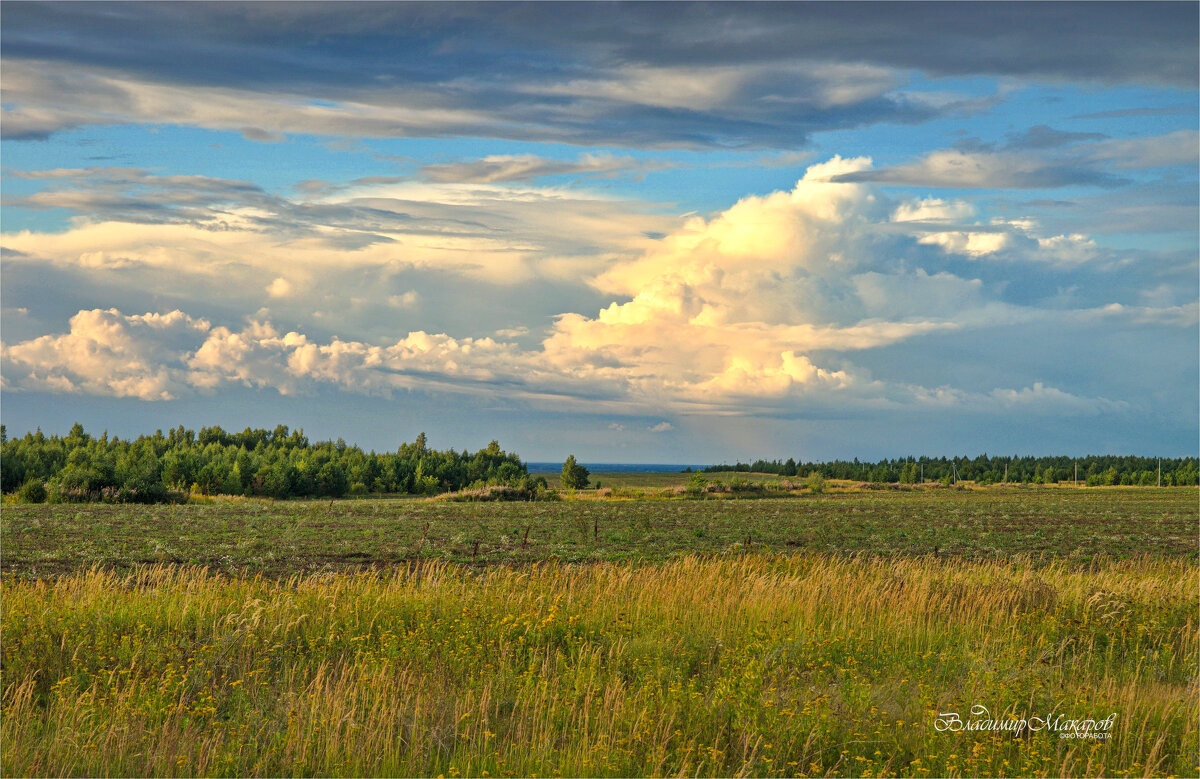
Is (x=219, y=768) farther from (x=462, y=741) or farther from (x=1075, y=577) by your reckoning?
(x=1075, y=577)

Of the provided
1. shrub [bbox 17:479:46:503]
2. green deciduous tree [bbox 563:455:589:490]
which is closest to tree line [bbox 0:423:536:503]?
shrub [bbox 17:479:46:503]

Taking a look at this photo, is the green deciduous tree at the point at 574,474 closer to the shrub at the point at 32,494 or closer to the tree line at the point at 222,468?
the tree line at the point at 222,468

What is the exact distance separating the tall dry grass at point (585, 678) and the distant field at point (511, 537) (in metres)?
11.6

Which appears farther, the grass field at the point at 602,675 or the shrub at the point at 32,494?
the shrub at the point at 32,494

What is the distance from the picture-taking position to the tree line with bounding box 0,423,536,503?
7311 centimetres

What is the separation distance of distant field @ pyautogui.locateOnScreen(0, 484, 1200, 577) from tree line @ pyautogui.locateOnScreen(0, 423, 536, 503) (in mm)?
25019

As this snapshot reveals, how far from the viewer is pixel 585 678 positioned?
9.45 m

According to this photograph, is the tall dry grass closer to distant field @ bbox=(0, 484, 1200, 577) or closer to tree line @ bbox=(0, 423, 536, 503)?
distant field @ bbox=(0, 484, 1200, 577)

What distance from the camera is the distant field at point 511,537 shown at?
88.9 ft

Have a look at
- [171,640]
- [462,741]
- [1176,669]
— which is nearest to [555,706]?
[462,741]

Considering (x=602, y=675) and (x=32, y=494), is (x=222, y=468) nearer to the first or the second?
(x=32, y=494)

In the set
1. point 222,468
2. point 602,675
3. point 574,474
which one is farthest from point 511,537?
point 574,474

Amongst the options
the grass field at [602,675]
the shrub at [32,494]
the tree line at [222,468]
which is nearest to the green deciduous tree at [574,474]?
the tree line at [222,468]

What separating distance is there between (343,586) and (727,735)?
8.16 m
